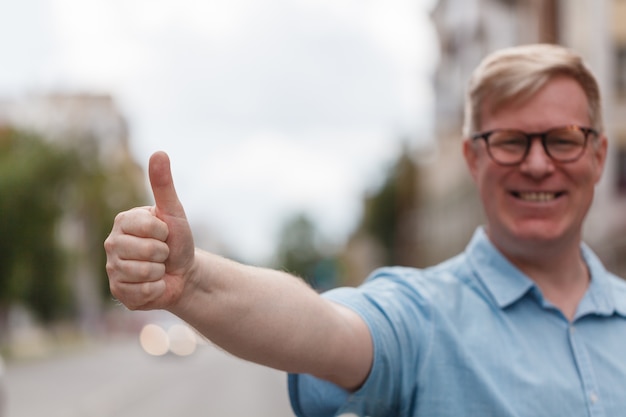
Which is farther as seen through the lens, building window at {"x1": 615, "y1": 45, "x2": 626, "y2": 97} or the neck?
building window at {"x1": 615, "y1": 45, "x2": 626, "y2": 97}

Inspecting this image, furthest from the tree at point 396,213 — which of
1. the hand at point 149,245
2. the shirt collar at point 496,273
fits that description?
the hand at point 149,245

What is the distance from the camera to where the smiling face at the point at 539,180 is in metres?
3.05

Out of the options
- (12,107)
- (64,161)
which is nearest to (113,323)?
(12,107)

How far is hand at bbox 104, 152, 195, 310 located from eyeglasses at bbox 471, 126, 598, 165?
45.3 inches

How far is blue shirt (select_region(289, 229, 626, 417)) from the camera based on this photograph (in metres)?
2.75

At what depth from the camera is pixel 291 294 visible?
2.61 metres

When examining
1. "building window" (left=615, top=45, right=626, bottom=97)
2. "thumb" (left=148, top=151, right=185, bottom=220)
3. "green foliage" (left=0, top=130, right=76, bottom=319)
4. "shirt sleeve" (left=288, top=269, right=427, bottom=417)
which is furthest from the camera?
"green foliage" (left=0, top=130, right=76, bottom=319)

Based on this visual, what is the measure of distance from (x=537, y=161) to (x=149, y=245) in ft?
4.30

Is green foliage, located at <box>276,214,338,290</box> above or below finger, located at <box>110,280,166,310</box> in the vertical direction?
below

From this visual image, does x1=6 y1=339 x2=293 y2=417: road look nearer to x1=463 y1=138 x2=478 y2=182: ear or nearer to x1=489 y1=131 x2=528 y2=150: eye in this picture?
x1=463 y1=138 x2=478 y2=182: ear

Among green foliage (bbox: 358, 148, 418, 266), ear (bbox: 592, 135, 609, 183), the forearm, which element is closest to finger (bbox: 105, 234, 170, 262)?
the forearm

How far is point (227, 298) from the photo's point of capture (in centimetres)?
243

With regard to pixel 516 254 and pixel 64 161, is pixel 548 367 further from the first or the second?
pixel 64 161

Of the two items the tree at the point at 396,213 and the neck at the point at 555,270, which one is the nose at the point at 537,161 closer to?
the neck at the point at 555,270
